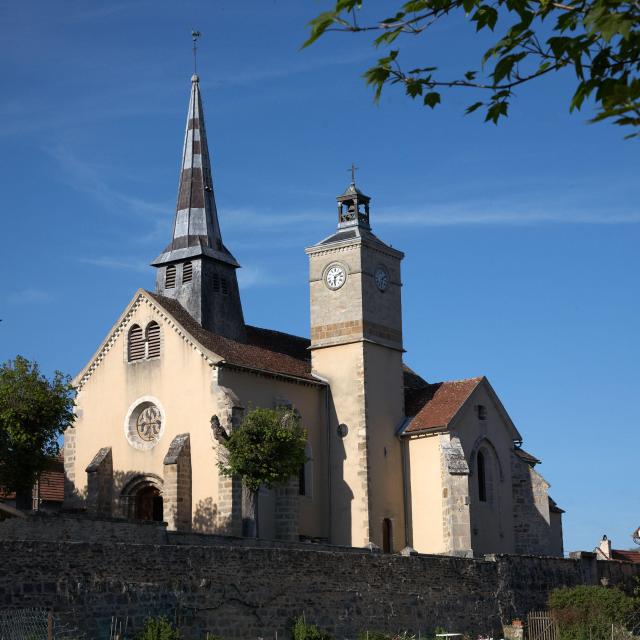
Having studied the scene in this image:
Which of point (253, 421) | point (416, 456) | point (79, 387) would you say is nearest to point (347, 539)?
point (416, 456)

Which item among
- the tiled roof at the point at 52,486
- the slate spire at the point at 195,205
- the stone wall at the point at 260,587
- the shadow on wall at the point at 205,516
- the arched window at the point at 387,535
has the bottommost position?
the stone wall at the point at 260,587

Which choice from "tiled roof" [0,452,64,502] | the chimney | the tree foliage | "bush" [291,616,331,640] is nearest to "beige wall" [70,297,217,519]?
the tree foliage

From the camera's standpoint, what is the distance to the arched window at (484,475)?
46125 mm

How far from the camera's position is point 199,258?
4506 centimetres

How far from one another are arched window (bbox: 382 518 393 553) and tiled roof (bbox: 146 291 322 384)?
6.13 m

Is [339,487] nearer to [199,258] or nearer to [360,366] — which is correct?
[360,366]

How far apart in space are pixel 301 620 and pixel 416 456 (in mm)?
17642

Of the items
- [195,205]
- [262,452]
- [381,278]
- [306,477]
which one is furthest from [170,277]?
[262,452]

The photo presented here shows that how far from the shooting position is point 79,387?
44.3 meters

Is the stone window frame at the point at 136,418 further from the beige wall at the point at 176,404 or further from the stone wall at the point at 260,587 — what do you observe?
the stone wall at the point at 260,587

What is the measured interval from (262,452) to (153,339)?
803 cm

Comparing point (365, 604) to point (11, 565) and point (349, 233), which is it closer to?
point (11, 565)

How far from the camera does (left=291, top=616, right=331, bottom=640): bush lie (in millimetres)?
27198

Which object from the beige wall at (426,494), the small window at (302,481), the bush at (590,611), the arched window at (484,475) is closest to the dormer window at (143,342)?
the small window at (302,481)
